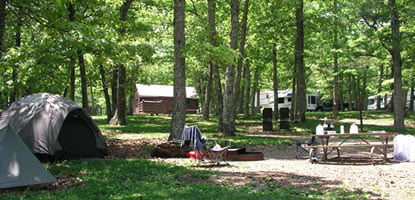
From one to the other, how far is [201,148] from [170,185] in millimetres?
2624

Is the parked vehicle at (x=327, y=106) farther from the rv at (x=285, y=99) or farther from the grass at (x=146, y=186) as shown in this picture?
the grass at (x=146, y=186)

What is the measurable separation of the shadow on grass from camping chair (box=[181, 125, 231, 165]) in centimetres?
81

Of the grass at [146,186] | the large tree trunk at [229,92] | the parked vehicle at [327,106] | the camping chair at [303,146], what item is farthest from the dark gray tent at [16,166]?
the parked vehicle at [327,106]

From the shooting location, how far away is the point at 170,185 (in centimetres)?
722

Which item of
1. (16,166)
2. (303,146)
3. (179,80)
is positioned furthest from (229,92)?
(16,166)

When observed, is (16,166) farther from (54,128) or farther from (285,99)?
(285,99)

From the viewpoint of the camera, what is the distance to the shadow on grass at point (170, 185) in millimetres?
→ 6320

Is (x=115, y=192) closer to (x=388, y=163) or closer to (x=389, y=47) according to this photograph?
(x=388, y=163)

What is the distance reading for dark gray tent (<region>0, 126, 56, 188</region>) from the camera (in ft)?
21.7

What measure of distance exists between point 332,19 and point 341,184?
14720 millimetres

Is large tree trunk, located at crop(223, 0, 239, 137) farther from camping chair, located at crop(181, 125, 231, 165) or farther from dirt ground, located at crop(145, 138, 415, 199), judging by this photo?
camping chair, located at crop(181, 125, 231, 165)

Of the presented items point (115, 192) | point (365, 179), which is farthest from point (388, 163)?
point (115, 192)

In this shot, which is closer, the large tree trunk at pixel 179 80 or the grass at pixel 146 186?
the grass at pixel 146 186

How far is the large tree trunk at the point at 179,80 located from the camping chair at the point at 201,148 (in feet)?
8.80
